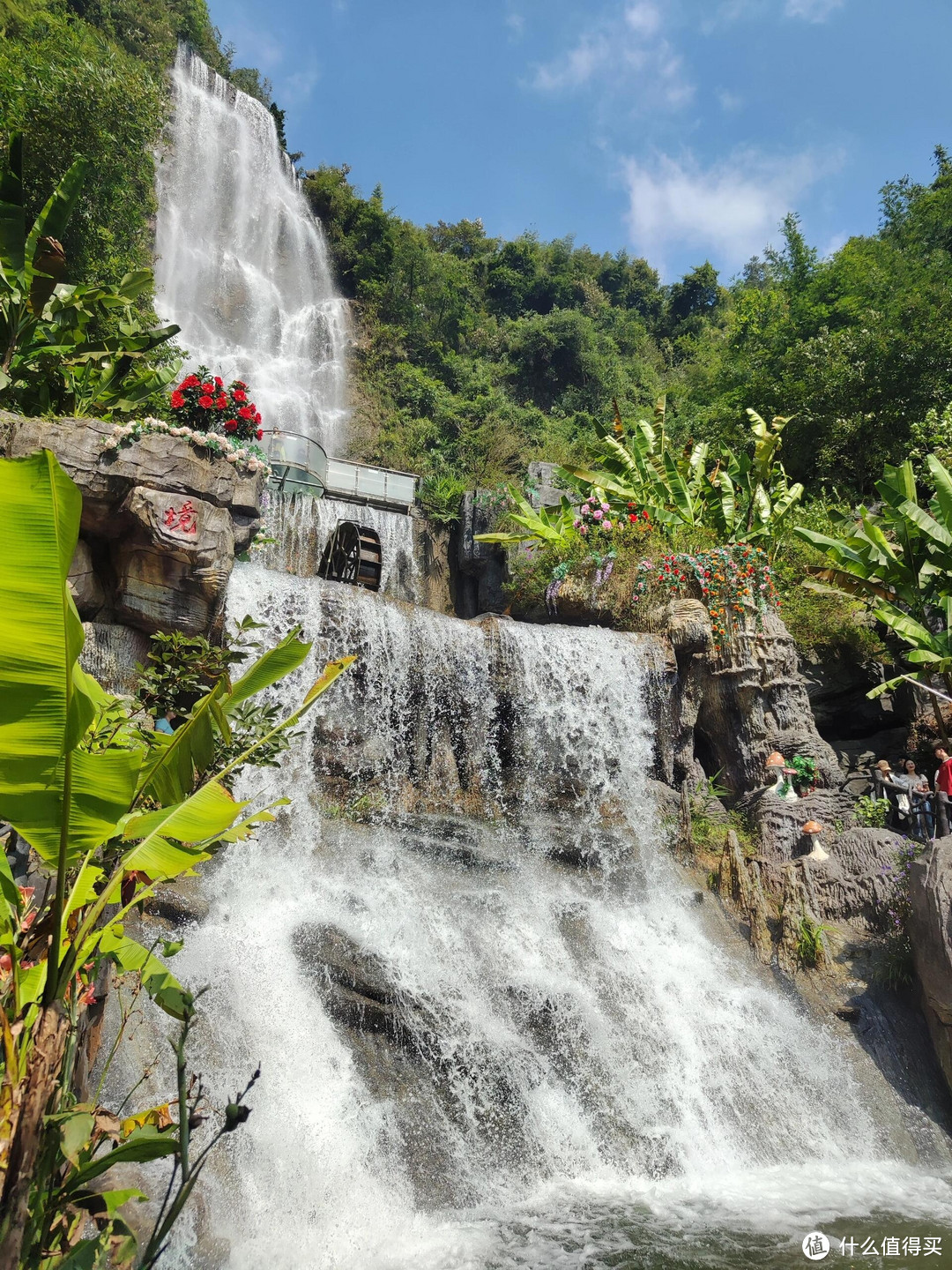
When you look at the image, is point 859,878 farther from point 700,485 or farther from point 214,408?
point 214,408

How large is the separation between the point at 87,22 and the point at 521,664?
86.7ft

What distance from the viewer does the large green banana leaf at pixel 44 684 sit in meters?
2.46

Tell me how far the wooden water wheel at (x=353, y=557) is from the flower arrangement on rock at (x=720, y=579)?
4.50 m

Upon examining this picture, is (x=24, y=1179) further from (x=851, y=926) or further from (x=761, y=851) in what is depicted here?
(x=761, y=851)

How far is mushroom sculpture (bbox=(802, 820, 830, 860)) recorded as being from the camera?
33.1ft

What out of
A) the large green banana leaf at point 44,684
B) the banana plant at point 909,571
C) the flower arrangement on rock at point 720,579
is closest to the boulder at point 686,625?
the flower arrangement on rock at point 720,579

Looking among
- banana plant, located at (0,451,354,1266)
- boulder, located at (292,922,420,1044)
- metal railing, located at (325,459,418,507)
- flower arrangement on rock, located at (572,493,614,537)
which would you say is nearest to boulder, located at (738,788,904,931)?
boulder, located at (292,922,420,1044)

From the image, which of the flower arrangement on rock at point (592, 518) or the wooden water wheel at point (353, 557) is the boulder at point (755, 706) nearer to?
the flower arrangement on rock at point (592, 518)

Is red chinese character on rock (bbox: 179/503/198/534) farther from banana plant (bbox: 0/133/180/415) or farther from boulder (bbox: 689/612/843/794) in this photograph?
boulder (bbox: 689/612/843/794)

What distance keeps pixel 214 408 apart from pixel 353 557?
4.53m

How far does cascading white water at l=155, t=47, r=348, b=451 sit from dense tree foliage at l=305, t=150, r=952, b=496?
1.07 meters

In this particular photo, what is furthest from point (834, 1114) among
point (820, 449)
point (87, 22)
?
point (87, 22)

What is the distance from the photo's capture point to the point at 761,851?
10.7 meters

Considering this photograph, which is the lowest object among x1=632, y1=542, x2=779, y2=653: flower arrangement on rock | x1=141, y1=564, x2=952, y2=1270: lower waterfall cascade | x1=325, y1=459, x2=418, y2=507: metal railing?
x1=141, y1=564, x2=952, y2=1270: lower waterfall cascade
